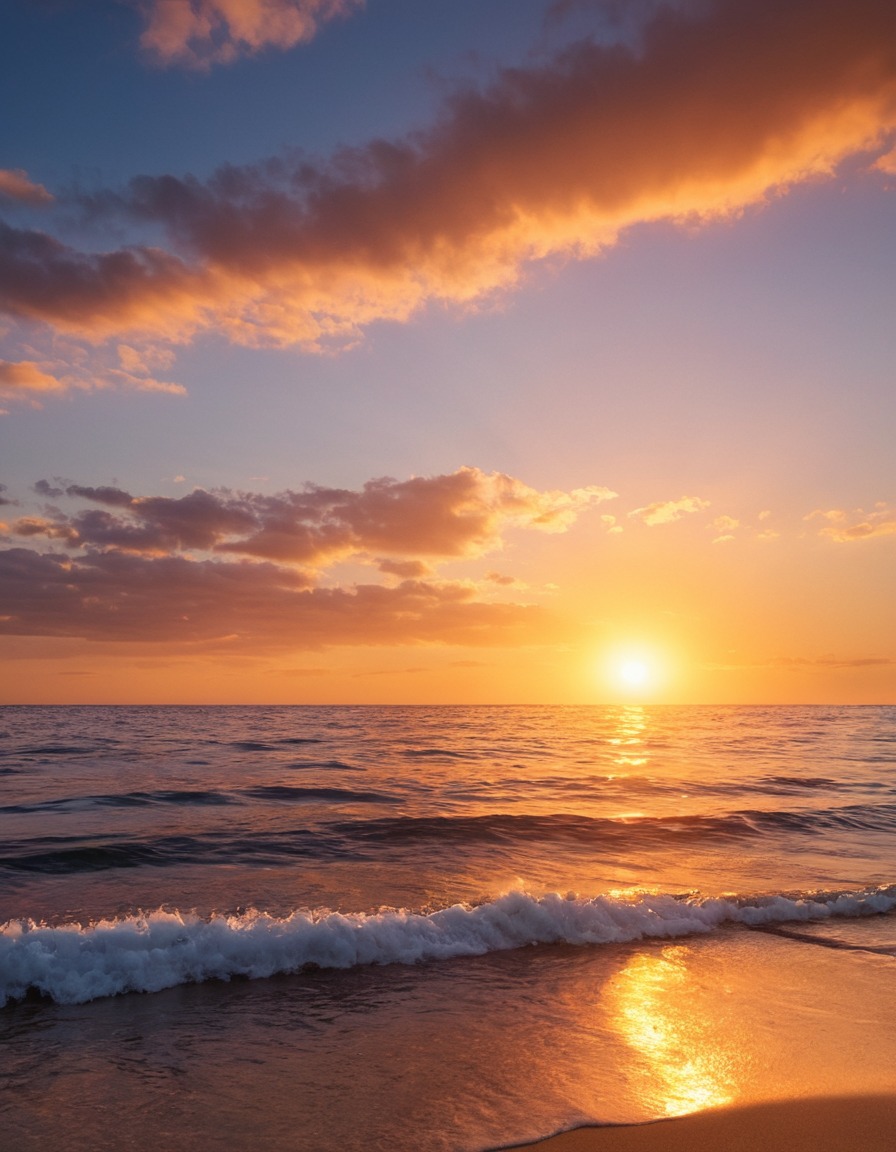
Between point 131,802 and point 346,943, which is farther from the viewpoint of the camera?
point 131,802

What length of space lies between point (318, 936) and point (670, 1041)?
400 centimetres

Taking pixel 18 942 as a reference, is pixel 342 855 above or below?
below

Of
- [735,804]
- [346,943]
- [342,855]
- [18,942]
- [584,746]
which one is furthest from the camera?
[584,746]

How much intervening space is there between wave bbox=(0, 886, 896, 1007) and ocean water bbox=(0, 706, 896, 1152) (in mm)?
30

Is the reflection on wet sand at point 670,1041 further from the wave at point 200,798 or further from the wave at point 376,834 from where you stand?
the wave at point 200,798

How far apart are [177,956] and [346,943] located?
1.82 m

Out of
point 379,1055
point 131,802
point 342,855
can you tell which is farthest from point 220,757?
point 379,1055

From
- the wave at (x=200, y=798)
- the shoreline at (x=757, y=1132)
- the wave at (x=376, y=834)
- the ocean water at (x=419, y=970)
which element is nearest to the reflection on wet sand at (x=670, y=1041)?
the ocean water at (x=419, y=970)

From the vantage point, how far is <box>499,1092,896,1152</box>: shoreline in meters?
4.58

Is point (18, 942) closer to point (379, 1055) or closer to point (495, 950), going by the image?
point (379, 1055)

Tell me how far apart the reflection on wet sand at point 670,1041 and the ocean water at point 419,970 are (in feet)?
0.11

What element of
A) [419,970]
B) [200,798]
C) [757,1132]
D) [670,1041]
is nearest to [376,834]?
[200,798]

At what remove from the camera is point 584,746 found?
43.3m

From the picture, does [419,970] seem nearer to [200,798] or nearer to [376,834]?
[376,834]
